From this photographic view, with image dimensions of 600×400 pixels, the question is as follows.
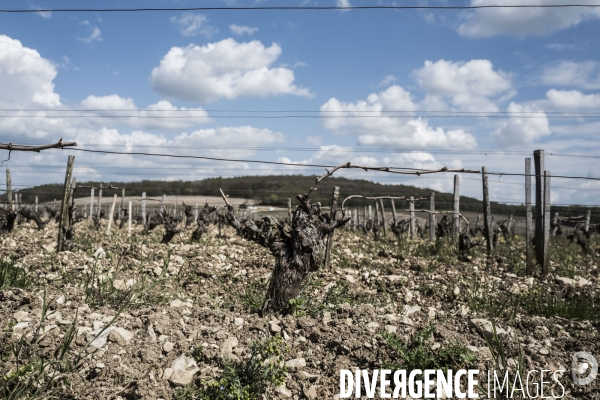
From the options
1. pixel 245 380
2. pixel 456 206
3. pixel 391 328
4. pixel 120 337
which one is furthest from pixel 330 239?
pixel 456 206

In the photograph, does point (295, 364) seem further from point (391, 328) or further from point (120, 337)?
point (120, 337)

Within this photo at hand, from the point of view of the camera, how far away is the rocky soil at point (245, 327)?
3.70 metres

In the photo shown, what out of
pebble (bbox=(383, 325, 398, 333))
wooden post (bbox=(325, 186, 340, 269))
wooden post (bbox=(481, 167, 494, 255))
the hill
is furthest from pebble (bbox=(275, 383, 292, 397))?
the hill

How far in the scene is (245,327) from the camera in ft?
14.5

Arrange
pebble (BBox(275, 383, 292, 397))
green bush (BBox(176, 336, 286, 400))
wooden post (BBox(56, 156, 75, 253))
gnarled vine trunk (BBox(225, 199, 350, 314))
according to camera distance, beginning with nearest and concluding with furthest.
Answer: green bush (BBox(176, 336, 286, 400))
pebble (BBox(275, 383, 292, 397))
gnarled vine trunk (BBox(225, 199, 350, 314))
wooden post (BBox(56, 156, 75, 253))

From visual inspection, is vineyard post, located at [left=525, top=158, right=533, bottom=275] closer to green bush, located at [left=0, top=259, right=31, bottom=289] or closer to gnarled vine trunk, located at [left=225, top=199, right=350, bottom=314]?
gnarled vine trunk, located at [left=225, top=199, right=350, bottom=314]

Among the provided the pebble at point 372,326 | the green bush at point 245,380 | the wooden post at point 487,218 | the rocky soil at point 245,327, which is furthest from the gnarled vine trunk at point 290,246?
the wooden post at point 487,218

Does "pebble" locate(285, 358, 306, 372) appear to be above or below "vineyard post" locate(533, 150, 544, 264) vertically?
below

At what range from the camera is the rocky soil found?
3699 mm

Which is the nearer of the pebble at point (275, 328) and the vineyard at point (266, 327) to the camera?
the vineyard at point (266, 327)

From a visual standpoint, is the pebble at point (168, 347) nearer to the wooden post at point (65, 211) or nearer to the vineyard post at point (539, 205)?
the wooden post at point (65, 211)

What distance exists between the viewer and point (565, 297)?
22.6 feet

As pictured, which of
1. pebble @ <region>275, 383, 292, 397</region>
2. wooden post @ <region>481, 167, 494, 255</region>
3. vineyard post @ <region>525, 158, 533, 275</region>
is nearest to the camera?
pebble @ <region>275, 383, 292, 397</region>

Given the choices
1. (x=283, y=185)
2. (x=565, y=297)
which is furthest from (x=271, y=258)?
(x=283, y=185)
